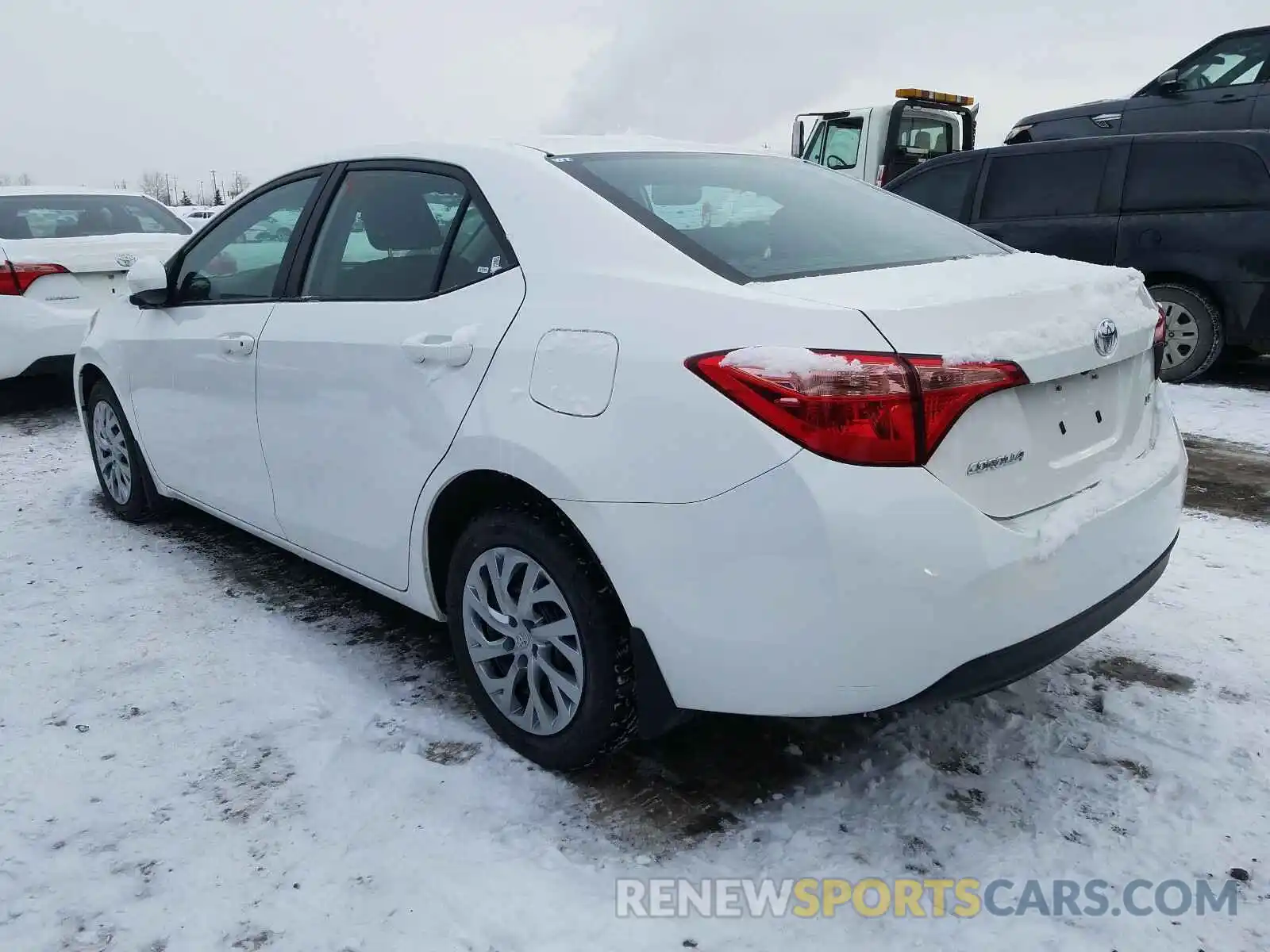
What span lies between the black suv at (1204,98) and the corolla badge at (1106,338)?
323 inches

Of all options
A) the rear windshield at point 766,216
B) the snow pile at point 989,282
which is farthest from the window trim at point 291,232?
the snow pile at point 989,282

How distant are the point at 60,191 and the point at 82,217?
412 millimetres

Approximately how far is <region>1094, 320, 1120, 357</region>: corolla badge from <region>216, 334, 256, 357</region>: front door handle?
2.45 metres

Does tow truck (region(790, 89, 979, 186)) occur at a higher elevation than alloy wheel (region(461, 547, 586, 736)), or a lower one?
higher

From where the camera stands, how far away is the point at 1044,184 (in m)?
7.34

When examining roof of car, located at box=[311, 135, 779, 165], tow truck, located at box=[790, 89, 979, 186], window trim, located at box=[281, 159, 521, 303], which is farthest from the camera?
tow truck, located at box=[790, 89, 979, 186]

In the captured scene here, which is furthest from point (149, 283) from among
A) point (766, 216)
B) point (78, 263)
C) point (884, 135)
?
point (884, 135)

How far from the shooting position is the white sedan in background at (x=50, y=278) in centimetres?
609

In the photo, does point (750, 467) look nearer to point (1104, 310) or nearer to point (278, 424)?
point (1104, 310)

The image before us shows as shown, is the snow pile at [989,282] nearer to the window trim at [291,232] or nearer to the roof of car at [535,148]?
the roof of car at [535,148]

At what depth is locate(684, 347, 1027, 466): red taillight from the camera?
5.99ft

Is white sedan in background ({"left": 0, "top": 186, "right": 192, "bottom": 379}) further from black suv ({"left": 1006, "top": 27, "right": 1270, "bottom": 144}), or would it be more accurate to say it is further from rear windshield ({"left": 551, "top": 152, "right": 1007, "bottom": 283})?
black suv ({"left": 1006, "top": 27, "right": 1270, "bottom": 144})

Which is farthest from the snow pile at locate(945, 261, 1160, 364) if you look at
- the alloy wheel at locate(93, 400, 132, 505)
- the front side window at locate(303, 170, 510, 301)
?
the alloy wheel at locate(93, 400, 132, 505)

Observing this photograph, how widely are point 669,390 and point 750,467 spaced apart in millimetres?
234
